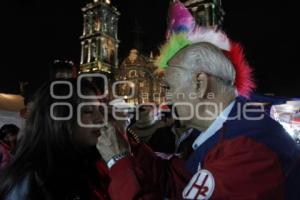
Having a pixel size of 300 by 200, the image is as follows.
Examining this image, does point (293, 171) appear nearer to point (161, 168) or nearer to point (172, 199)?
point (172, 199)

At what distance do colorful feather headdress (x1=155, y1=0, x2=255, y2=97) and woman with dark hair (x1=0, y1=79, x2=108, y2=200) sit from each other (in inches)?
28.7

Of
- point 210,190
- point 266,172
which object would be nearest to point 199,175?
point 210,190

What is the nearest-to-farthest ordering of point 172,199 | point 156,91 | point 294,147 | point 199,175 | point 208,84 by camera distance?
point 199,175 < point 294,147 < point 208,84 < point 172,199 < point 156,91

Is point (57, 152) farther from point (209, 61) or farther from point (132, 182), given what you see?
point (209, 61)

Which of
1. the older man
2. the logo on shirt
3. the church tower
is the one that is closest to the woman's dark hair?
the older man

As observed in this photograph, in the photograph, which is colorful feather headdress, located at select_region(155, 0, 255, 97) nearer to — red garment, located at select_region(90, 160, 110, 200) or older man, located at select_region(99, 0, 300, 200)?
older man, located at select_region(99, 0, 300, 200)

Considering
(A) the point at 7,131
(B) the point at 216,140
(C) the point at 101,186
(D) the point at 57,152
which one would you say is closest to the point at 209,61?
(B) the point at 216,140

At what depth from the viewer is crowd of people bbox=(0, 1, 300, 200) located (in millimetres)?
1808

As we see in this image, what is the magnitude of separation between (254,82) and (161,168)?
1.09 metres

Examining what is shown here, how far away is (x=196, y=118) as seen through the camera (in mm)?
2377

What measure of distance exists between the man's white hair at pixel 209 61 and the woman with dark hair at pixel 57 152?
0.89 meters

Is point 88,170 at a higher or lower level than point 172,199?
higher

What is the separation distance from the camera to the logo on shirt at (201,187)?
1.80 meters

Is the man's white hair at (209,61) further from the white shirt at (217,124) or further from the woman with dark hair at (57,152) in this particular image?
the woman with dark hair at (57,152)
